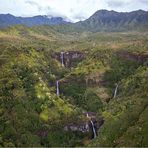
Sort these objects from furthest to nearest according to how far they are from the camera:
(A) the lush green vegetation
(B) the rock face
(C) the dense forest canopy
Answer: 1. (B) the rock face
2. (C) the dense forest canopy
3. (A) the lush green vegetation

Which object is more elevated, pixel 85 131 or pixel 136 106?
pixel 136 106

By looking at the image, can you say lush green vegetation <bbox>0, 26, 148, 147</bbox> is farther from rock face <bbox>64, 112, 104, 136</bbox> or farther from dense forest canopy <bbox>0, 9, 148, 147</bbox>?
rock face <bbox>64, 112, 104, 136</bbox>

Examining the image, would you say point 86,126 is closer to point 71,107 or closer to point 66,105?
point 71,107

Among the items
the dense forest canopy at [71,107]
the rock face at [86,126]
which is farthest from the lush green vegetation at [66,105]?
the rock face at [86,126]

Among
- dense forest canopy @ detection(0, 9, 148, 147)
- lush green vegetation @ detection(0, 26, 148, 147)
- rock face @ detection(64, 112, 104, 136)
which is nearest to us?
lush green vegetation @ detection(0, 26, 148, 147)

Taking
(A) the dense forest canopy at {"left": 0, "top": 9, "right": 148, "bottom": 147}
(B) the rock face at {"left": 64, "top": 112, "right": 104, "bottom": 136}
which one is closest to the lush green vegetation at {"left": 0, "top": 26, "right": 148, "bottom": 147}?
(A) the dense forest canopy at {"left": 0, "top": 9, "right": 148, "bottom": 147}

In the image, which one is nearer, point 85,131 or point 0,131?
point 0,131

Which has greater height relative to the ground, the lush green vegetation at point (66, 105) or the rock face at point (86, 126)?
the lush green vegetation at point (66, 105)

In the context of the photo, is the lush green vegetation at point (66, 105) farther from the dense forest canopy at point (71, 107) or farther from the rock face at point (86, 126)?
the rock face at point (86, 126)

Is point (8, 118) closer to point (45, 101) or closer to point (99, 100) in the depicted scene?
point (45, 101)

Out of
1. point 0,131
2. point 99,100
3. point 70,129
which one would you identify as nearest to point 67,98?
point 99,100

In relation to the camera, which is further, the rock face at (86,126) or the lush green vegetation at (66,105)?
the rock face at (86,126)
